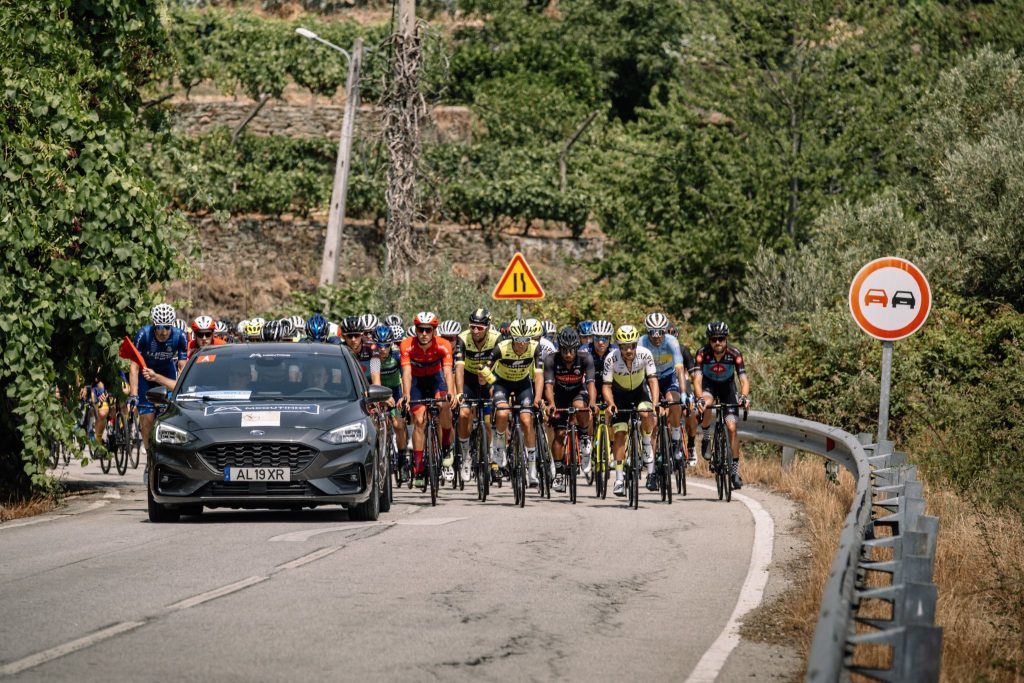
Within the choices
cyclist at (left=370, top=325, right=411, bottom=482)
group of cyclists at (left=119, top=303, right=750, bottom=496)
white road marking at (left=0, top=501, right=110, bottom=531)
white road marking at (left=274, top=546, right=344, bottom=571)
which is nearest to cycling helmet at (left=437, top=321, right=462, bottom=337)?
group of cyclists at (left=119, top=303, right=750, bottom=496)

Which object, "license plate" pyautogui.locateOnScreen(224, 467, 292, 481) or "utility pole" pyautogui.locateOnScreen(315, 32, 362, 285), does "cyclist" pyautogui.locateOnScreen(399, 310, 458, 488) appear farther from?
"utility pole" pyautogui.locateOnScreen(315, 32, 362, 285)

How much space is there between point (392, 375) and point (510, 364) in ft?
9.89

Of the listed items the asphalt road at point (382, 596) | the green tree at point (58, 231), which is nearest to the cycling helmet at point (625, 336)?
the asphalt road at point (382, 596)

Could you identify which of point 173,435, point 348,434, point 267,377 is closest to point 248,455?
point 173,435

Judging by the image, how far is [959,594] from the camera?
1094 cm

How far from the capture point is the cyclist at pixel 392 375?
21406 mm

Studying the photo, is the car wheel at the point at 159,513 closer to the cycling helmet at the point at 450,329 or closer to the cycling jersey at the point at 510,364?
the cycling jersey at the point at 510,364

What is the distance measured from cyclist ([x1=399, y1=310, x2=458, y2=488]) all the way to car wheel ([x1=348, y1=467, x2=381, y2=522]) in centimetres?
386

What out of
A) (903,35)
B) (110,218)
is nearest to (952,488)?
(110,218)

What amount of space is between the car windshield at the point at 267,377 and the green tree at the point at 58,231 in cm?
157

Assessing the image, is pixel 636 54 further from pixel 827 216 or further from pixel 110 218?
pixel 110 218

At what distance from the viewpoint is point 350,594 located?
10.8 m

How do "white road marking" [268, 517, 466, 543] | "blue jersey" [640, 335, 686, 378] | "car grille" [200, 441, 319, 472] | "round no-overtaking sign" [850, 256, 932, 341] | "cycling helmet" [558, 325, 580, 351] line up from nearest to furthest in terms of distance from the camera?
"white road marking" [268, 517, 466, 543], "car grille" [200, 441, 319, 472], "round no-overtaking sign" [850, 256, 932, 341], "cycling helmet" [558, 325, 580, 351], "blue jersey" [640, 335, 686, 378]

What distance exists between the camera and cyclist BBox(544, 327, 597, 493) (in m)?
19.1
